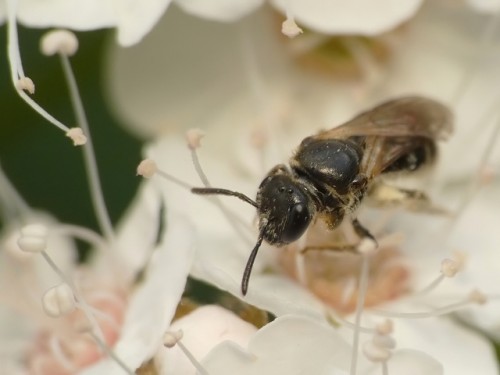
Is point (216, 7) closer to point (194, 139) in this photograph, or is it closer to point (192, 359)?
point (194, 139)

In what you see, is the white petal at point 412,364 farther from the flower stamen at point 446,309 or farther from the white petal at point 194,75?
the white petal at point 194,75

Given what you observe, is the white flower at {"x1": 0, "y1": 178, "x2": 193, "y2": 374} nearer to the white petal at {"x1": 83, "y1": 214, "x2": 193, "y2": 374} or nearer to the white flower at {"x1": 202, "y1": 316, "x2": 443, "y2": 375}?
the white petal at {"x1": 83, "y1": 214, "x2": 193, "y2": 374}

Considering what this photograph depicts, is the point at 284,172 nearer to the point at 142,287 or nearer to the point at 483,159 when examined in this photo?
the point at 142,287

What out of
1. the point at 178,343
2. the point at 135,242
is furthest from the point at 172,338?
the point at 135,242

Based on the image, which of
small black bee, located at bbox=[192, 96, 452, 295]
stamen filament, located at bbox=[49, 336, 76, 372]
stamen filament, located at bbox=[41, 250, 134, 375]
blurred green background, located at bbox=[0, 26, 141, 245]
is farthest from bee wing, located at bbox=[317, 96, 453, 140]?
blurred green background, located at bbox=[0, 26, 141, 245]

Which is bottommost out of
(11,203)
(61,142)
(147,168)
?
(61,142)

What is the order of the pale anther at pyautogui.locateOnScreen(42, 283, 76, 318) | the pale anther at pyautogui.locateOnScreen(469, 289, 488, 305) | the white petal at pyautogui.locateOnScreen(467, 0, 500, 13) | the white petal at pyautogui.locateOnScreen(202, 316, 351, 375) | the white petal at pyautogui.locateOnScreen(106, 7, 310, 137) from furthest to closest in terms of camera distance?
the white petal at pyautogui.locateOnScreen(106, 7, 310, 137) → the white petal at pyautogui.locateOnScreen(467, 0, 500, 13) → the pale anther at pyautogui.locateOnScreen(469, 289, 488, 305) → the pale anther at pyautogui.locateOnScreen(42, 283, 76, 318) → the white petal at pyautogui.locateOnScreen(202, 316, 351, 375)
